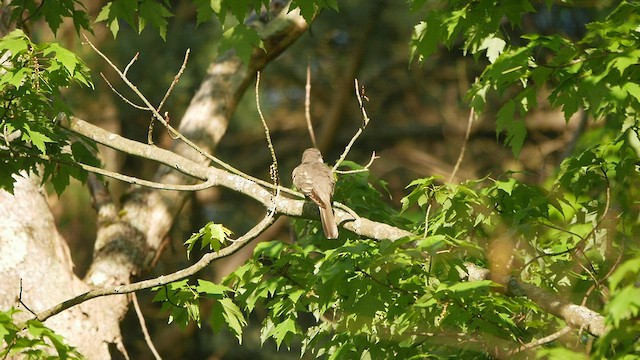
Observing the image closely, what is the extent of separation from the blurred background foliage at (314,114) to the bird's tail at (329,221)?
22.4ft

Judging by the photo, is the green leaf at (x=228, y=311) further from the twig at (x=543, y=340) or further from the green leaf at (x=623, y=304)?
the green leaf at (x=623, y=304)

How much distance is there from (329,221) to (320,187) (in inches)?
13.3

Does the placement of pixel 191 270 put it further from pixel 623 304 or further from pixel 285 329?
pixel 623 304

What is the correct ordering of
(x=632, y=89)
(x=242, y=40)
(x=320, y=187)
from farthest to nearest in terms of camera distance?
(x=242, y=40), (x=320, y=187), (x=632, y=89)

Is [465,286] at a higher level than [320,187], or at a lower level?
higher

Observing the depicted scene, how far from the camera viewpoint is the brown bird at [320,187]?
4.52 m

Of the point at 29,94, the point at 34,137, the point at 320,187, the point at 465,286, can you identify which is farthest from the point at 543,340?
the point at 29,94

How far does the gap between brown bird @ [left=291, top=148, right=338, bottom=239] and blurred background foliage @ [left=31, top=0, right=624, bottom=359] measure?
20.3 ft

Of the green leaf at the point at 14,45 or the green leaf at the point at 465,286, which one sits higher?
the green leaf at the point at 14,45

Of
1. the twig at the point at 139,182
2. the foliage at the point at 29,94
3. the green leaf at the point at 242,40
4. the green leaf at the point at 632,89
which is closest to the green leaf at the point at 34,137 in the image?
the foliage at the point at 29,94

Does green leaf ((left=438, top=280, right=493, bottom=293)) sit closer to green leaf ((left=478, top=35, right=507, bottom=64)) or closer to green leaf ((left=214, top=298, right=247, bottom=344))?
green leaf ((left=214, top=298, right=247, bottom=344))

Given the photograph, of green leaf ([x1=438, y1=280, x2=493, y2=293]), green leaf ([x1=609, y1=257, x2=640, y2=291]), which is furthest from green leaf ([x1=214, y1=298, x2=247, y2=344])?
green leaf ([x1=609, y1=257, x2=640, y2=291])

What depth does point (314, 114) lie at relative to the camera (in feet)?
47.1

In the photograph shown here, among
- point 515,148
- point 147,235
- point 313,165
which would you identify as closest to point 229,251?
point 313,165
